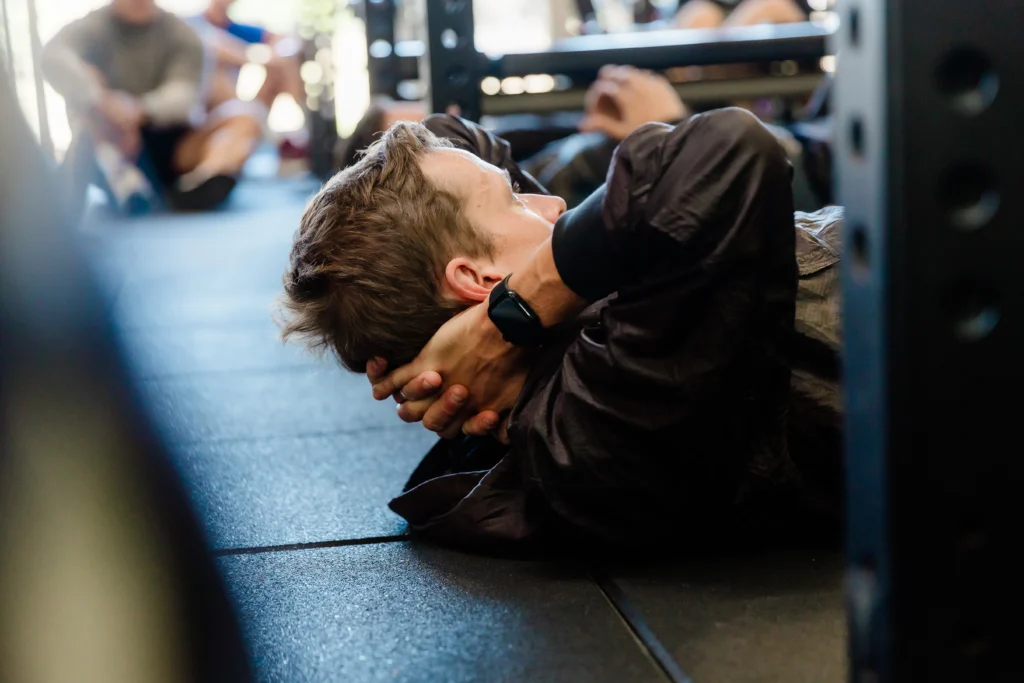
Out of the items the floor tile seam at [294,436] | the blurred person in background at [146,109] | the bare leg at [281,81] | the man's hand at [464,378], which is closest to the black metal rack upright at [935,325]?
the man's hand at [464,378]

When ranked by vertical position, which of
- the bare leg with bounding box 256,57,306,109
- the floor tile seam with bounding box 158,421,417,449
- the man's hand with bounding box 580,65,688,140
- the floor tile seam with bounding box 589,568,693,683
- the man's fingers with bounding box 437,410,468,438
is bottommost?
the bare leg with bounding box 256,57,306,109

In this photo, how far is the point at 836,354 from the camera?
955 mm

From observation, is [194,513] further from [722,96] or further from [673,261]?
[722,96]

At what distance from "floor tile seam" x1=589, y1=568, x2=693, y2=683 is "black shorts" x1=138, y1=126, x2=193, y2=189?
4.69 meters

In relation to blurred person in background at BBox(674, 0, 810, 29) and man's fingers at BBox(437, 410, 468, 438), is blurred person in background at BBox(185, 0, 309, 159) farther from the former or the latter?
man's fingers at BBox(437, 410, 468, 438)

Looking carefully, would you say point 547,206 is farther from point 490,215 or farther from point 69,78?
point 69,78

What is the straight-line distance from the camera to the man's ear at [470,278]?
106 cm

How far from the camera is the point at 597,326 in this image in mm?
907

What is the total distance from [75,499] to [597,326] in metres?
0.57

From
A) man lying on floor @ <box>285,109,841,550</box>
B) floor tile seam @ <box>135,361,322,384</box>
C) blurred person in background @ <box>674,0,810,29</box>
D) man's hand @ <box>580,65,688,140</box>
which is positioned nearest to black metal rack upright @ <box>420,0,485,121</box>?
man's hand @ <box>580,65,688,140</box>

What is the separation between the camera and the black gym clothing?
80cm

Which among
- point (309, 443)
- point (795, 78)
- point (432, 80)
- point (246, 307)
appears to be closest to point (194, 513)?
point (309, 443)

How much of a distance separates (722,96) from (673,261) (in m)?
1.98

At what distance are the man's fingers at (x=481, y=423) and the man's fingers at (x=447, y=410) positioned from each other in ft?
0.06
